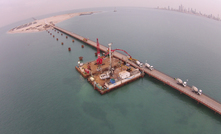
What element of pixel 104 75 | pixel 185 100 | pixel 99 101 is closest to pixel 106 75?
pixel 104 75

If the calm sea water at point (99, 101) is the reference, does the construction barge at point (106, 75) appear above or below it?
above

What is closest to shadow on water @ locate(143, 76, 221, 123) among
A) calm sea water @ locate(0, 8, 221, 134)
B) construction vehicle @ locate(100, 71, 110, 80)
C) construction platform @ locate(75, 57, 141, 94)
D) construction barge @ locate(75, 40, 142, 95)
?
calm sea water @ locate(0, 8, 221, 134)

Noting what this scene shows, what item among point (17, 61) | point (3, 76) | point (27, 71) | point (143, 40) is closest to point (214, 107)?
point (143, 40)

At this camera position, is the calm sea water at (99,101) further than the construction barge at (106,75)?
No

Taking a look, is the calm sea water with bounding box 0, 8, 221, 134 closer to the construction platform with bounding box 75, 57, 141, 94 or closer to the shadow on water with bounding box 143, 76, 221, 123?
the shadow on water with bounding box 143, 76, 221, 123

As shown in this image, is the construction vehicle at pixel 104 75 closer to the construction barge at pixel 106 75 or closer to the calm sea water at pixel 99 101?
the construction barge at pixel 106 75

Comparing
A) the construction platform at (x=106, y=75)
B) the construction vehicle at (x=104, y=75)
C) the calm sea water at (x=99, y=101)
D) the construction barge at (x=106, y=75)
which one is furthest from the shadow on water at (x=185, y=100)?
the construction vehicle at (x=104, y=75)

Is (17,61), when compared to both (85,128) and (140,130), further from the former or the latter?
(140,130)

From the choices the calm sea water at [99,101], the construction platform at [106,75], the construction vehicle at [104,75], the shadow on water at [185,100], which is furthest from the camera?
the construction vehicle at [104,75]

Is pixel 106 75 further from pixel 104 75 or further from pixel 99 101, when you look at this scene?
pixel 99 101
